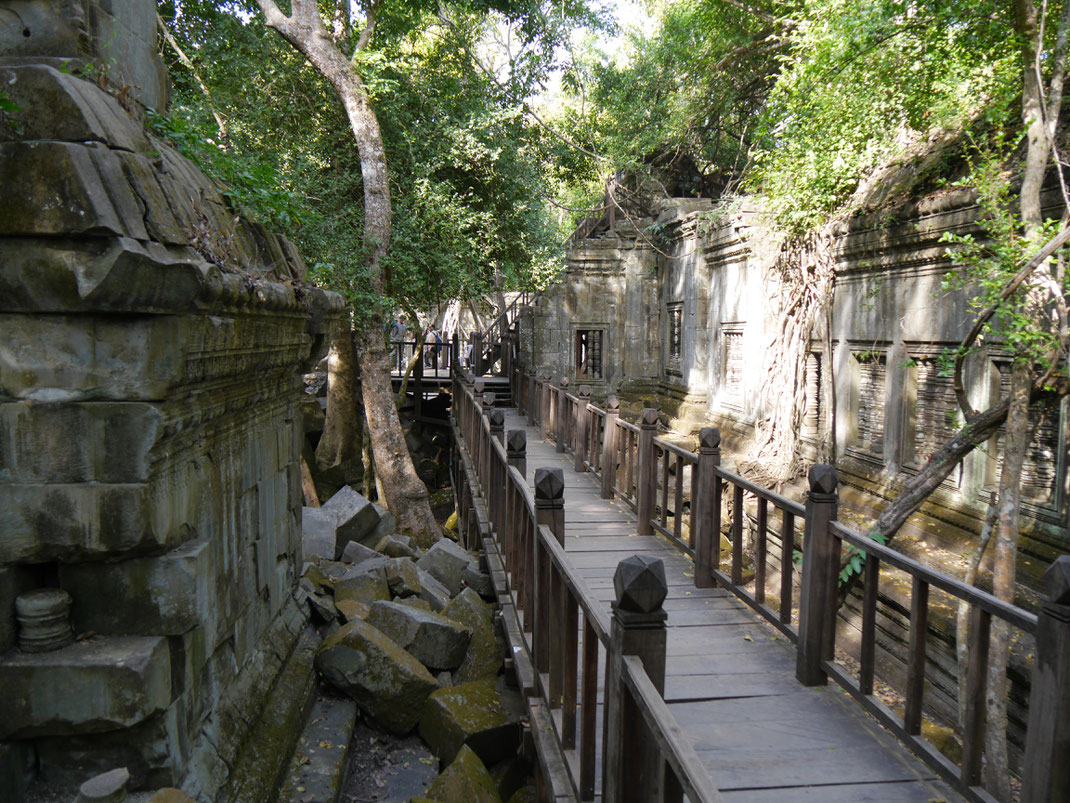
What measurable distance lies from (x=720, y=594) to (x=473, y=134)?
32.6 feet

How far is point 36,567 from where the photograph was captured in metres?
2.71

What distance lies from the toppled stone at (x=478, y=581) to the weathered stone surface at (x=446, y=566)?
59 millimetres

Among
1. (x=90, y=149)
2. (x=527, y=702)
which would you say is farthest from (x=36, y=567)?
(x=527, y=702)

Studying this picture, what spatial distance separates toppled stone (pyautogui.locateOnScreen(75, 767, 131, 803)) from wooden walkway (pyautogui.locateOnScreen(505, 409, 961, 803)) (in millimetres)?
1875

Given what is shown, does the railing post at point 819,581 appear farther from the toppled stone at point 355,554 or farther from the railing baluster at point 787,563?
the toppled stone at point 355,554

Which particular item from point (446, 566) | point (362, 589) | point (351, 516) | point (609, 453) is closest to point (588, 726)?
point (362, 589)

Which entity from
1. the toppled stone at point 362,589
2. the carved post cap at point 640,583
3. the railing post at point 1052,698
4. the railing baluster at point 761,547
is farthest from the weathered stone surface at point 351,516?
the railing post at point 1052,698

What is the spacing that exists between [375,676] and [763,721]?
2.33m

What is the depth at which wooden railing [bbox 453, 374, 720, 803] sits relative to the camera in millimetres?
2102

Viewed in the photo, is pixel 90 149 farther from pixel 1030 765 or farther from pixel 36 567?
pixel 1030 765

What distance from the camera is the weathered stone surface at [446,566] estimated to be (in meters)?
7.37

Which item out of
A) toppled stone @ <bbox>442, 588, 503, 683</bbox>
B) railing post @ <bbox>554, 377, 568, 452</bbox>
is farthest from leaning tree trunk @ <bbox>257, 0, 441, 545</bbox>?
toppled stone @ <bbox>442, 588, 503, 683</bbox>

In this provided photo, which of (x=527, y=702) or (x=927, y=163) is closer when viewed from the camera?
(x=527, y=702)

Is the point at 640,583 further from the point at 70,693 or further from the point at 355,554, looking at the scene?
the point at 355,554
